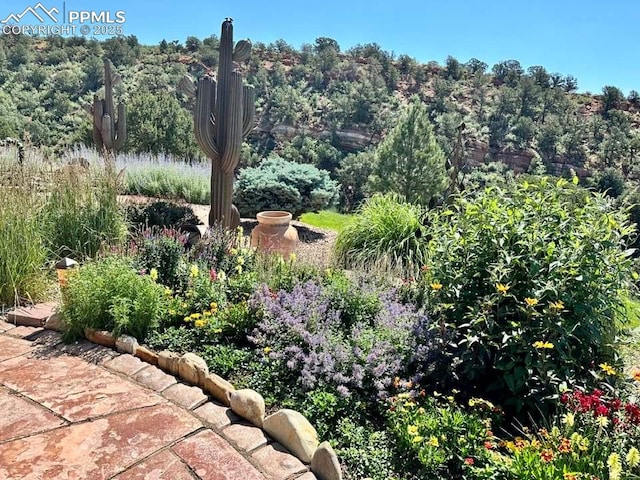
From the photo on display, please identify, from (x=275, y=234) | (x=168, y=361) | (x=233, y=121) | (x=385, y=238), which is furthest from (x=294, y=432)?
(x=233, y=121)

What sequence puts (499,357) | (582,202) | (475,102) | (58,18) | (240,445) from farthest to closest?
(475,102) → (58,18) → (582,202) → (499,357) → (240,445)

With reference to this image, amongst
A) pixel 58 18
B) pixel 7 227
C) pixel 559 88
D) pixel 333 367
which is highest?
pixel 559 88

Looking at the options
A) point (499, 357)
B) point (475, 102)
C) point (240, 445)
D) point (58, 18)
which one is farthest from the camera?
point (475, 102)

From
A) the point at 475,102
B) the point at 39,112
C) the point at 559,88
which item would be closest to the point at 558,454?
the point at 39,112

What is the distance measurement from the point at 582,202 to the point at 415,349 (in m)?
1.47

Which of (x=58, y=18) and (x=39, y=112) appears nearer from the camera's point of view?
(x=58, y=18)

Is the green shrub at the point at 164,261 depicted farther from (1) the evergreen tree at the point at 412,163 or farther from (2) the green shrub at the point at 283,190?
(1) the evergreen tree at the point at 412,163

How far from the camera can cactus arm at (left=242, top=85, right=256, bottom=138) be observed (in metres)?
5.24

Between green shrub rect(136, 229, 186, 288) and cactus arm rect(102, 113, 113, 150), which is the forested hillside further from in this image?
green shrub rect(136, 229, 186, 288)

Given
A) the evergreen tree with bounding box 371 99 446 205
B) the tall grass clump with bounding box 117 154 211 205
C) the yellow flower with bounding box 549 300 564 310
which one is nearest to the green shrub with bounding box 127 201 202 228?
the tall grass clump with bounding box 117 154 211 205

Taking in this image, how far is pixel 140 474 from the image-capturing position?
1.80 metres

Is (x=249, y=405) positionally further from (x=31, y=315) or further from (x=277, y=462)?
(x=31, y=315)

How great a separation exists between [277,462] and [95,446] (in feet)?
2.56

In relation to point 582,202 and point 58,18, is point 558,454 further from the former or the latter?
point 58,18
